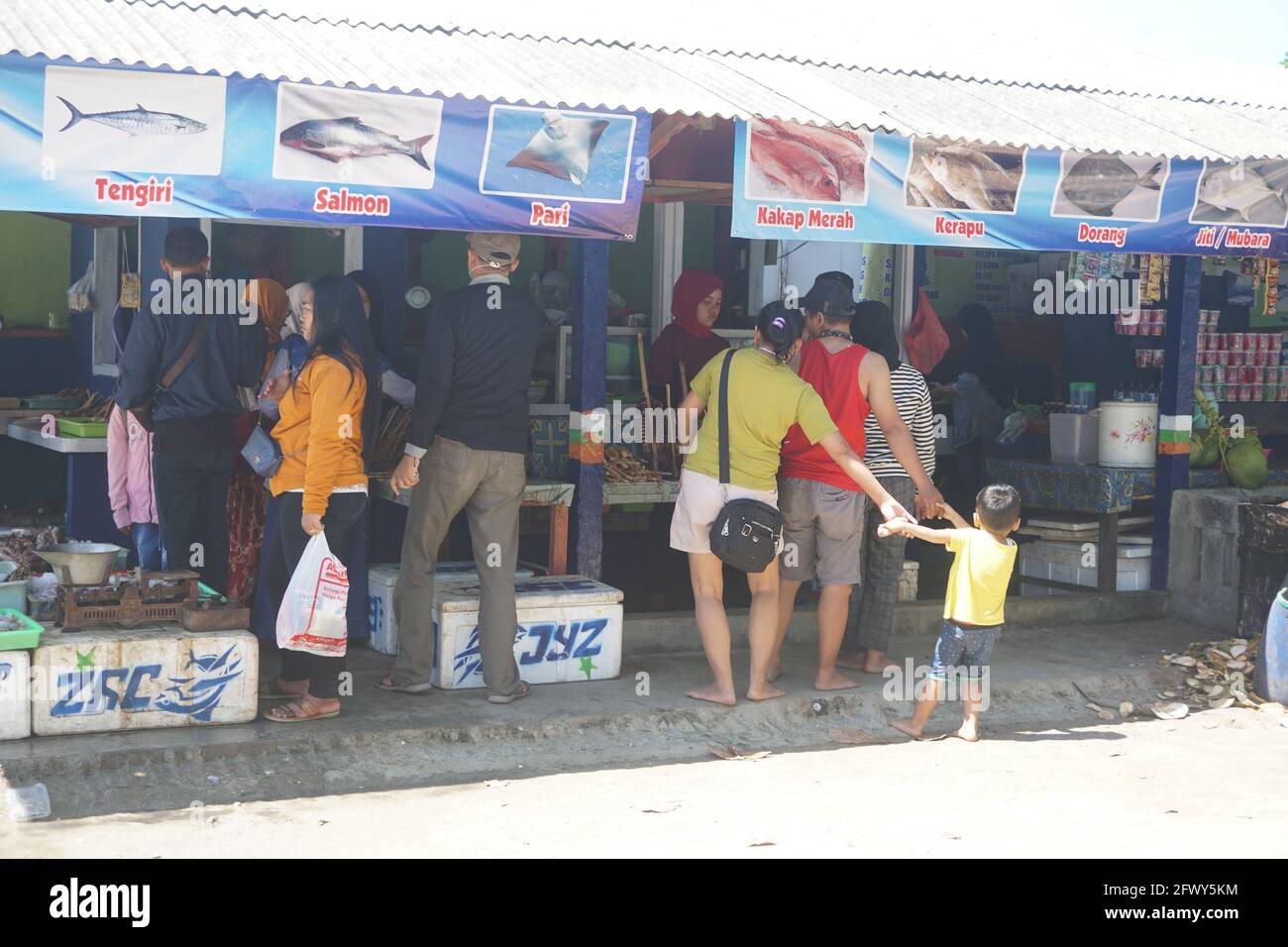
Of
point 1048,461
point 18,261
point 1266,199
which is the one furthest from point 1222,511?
point 18,261

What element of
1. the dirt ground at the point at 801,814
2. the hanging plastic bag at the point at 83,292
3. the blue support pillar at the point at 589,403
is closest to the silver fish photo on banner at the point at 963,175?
the blue support pillar at the point at 589,403

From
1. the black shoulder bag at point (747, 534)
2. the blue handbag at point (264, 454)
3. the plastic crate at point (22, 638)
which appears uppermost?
the blue handbag at point (264, 454)

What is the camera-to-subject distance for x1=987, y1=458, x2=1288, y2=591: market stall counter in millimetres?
9484

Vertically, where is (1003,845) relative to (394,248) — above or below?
below

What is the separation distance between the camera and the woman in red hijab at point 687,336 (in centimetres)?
932

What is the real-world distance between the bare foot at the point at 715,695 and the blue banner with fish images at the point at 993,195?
6.95ft

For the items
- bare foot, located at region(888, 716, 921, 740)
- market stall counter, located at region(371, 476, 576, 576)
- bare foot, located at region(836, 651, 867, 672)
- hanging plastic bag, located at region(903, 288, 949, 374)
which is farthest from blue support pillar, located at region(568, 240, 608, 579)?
hanging plastic bag, located at region(903, 288, 949, 374)

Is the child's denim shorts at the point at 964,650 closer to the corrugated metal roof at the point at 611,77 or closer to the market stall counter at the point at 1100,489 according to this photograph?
the corrugated metal roof at the point at 611,77

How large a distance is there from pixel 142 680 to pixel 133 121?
223 cm

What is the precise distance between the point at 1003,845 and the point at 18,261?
7663 millimetres

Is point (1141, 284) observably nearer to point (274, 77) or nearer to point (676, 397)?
point (676, 397)

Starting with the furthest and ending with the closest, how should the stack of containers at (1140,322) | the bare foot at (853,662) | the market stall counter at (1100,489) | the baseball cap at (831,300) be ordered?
the stack of containers at (1140,322)
the market stall counter at (1100,489)
the bare foot at (853,662)
the baseball cap at (831,300)

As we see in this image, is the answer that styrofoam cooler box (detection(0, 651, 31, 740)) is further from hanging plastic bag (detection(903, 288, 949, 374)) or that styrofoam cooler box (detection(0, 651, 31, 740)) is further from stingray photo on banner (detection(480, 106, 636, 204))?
hanging plastic bag (detection(903, 288, 949, 374))
